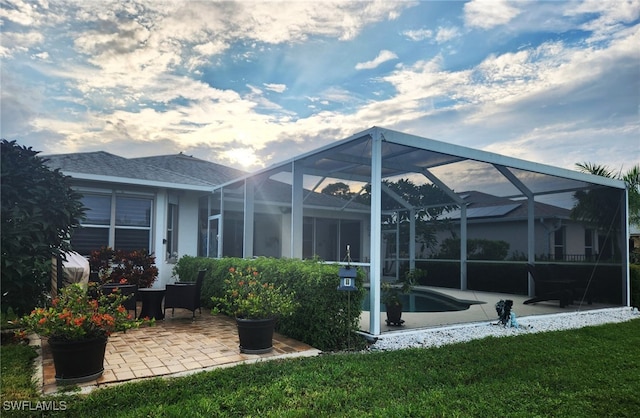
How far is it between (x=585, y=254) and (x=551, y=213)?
144 cm

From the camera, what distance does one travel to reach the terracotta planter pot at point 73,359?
426 cm

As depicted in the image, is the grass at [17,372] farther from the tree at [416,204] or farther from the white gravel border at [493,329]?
the tree at [416,204]

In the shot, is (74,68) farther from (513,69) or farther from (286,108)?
(513,69)

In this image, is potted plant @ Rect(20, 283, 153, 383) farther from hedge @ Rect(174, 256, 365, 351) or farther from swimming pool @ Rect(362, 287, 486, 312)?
swimming pool @ Rect(362, 287, 486, 312)

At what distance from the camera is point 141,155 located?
57.6 ft

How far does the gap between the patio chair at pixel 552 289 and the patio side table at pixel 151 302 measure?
8.93 m

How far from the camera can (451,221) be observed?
13.0 m

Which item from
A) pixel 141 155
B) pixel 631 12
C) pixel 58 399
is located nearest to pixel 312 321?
pixel 58 399

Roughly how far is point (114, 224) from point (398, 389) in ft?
32.3

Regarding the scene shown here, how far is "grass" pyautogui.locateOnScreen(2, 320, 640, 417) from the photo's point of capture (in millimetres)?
3654

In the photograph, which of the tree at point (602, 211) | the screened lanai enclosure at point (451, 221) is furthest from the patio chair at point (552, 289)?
the tree at point (602, 211)

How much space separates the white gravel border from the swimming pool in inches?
76.1

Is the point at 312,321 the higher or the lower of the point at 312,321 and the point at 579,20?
the lower

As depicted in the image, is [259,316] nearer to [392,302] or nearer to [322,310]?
[322,310]
